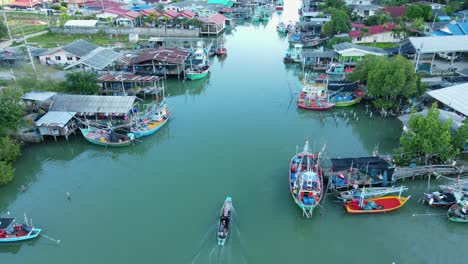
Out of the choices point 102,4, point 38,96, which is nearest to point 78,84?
point 38,96

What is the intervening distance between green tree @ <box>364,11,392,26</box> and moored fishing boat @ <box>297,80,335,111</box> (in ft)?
97.4

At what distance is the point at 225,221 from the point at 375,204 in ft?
31.0

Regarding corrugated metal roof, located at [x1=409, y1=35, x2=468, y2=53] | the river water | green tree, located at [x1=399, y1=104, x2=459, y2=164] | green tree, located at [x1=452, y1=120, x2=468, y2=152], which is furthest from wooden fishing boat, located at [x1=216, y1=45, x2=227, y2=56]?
green tree, located at [x1=452, y1=120, x2=468, y2=152]

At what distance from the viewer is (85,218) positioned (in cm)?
2070

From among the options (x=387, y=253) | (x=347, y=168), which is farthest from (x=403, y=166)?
(x=387, y=253)

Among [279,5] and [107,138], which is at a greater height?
[279,5]

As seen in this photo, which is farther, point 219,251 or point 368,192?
point 368,192

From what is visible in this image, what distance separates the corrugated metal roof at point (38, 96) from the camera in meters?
30.1

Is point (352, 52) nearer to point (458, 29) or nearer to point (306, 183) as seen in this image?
point (458, 29)

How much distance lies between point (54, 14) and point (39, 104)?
55.5 metres

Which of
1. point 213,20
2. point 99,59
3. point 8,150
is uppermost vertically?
point 213,20

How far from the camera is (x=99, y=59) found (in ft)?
130

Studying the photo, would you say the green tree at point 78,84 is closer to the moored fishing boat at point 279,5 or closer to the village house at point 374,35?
the village house at point 374,35

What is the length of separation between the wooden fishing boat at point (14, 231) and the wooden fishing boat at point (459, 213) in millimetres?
24266
